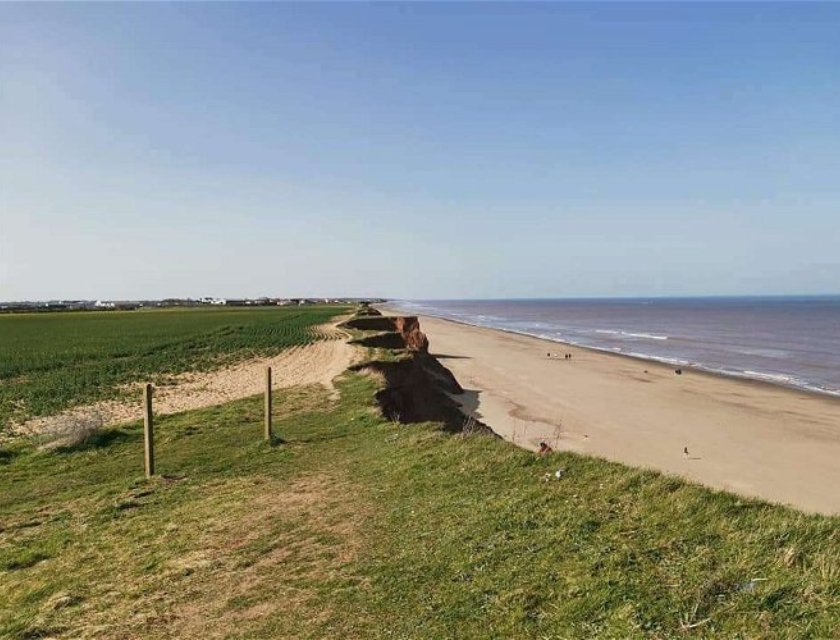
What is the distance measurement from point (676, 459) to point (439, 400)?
9.82 meters

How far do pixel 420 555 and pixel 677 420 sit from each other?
2656cm

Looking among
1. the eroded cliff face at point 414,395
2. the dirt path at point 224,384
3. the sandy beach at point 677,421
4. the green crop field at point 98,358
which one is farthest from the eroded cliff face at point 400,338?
the green crop field at point 98,358

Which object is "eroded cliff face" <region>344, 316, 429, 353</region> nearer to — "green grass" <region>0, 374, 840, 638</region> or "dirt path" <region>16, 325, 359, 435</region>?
"dirt path" <region>16, 325, 359, 435</region>

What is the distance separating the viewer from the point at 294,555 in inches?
295

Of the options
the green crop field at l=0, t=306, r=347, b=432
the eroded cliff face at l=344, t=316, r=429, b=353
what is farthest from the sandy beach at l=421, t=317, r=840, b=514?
the green crop field at l=0, t=306, r=347, b=432

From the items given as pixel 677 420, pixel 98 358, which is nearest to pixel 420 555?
pixel 677 420

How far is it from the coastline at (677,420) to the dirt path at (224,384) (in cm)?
824

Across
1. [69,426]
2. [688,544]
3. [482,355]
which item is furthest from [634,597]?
[482,355]

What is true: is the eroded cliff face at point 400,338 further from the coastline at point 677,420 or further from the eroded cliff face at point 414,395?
the coastline at point 677,420

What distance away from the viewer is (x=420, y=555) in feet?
22.4

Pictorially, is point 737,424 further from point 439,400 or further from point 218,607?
point 218,607

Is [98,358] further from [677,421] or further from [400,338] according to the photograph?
[677,421]

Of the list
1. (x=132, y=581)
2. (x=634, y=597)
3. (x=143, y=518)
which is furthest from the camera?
(x=143, y=518)

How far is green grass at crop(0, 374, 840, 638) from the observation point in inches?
200
